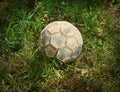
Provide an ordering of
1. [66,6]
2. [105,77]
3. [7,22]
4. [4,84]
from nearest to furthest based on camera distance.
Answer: [4,84] < [105,77] < [7,22] < [66,6]

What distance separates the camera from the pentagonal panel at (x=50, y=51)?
4406 millimetres

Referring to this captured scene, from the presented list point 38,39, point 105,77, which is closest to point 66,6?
point 38,39

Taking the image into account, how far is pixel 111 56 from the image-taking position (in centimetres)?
481

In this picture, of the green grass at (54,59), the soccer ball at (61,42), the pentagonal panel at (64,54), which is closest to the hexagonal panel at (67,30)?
the soccer ball at (61,42)

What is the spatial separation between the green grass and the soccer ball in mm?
136

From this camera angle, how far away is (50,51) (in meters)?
4.44

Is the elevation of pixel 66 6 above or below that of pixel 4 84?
above

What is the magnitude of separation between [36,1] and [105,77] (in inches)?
63.0

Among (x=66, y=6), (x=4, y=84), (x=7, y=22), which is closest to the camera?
(x=4, y=84)

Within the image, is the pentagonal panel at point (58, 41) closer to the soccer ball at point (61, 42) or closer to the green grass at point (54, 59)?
the soccer ball at point (61, 42)

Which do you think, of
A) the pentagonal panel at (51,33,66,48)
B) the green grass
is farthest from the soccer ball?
the green grass

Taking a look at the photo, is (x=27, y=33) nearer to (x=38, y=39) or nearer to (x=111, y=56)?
(x=38, y=39)

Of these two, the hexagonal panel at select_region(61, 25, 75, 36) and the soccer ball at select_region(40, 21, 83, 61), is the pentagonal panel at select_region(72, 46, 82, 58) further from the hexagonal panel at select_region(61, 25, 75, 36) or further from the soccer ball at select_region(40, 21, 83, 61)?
the hexagonal panel at select_region(61, 25, 75, 36)

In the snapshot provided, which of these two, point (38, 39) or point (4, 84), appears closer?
point (4, 84)
